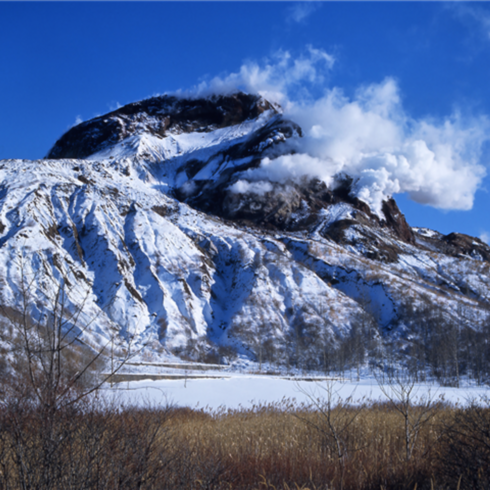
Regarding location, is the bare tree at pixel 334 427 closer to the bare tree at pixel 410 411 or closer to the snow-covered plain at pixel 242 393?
the bare tree at pixel 410 411

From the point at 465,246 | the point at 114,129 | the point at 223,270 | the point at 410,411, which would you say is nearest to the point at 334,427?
the point at 410,411

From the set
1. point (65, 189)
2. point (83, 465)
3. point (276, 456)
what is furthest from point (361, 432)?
point (65, 189)

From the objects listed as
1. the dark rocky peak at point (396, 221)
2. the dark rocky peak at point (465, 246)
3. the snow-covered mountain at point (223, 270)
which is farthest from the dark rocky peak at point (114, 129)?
the dark rocky peak at point (465, 246)

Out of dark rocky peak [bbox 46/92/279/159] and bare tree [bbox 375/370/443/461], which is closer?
bare tree [bbox 375/370/443/461]

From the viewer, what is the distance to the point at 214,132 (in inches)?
7549

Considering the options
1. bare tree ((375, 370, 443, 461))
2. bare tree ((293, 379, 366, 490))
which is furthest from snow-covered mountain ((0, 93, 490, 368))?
bare tree ((375, 370, 443, 461))

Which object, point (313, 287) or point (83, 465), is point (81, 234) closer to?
point (313, 287)

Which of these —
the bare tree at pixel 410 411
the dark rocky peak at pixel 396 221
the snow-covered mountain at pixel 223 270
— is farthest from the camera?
the dark rocky peak at pixel 396 221

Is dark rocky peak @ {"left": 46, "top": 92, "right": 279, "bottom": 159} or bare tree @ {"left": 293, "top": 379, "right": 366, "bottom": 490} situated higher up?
dark rocky peak @ {"left": 46, "top": 92, "right": 279, "bottom": 159}

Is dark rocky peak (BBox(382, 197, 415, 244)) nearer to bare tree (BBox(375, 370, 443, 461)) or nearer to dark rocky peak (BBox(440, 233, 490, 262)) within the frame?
dark rocky peak (BBox(440, 233, 490, 262))

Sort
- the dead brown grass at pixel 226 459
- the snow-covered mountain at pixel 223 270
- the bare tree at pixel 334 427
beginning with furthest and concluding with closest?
the snow-covered mountain at pixel 223 270
the bare tree at pixel 334 427
the dead brown grass at pixel 226 459

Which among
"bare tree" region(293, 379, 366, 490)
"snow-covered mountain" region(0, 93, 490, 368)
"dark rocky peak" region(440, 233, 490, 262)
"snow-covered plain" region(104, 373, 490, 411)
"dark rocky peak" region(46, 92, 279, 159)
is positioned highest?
"dark rocky peak" region(46, 92, 279, 159)

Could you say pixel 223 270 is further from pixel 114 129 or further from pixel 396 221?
pixel 114 129

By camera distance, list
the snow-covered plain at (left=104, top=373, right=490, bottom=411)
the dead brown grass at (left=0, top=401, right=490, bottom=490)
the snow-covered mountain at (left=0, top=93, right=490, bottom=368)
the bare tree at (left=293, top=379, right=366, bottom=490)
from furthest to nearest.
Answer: the snow-covered mountain at (left=0, top=93, right=490, bottom=368), the snow-covered plain at (left=104, top=373, right=490, bottom=411), the bare tree at (left=293, top=379, right=366, bottom=490), the dead brown grass at (left=0, top=401, right=490, bottom=490)
